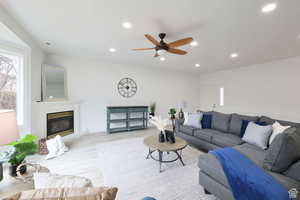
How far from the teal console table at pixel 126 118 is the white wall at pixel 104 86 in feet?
1.18

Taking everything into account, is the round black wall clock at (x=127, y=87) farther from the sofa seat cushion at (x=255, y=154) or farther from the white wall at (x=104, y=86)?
the sofa seat cushion at (x=255, y=154)

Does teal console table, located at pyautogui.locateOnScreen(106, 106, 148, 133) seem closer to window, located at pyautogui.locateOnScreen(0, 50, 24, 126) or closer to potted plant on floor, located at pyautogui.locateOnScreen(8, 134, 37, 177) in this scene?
window, located at pyautogui.locateOnScreen(0, 50, 24, 126)

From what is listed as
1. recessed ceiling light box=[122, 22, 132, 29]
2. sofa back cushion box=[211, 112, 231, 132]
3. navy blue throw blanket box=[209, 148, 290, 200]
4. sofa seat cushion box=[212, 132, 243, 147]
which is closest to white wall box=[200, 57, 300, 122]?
sofa back cushion box=[211, 112, 231, 132]

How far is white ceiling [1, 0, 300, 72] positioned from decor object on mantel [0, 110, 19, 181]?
1.61 metres

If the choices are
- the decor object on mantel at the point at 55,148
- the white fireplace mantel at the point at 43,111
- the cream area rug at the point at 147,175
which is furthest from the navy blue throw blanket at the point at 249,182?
the white fireplace mantel at the point at 43,111

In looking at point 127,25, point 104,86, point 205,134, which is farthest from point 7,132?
point 104,86

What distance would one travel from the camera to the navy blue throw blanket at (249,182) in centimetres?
118

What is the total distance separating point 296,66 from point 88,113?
270 inches

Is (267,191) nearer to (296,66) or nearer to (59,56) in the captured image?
(296,66)

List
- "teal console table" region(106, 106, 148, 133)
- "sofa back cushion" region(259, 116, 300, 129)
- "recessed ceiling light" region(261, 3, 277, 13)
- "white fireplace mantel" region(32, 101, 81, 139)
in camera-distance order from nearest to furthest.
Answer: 1. "recessed ceiling light" region(261, 3, 277, 13)
2. "sofa back cushion" region(259, 116, 300, 129)
3. "white fireplace mantel" region(32, 101, 81, 139)
4. "teal console table" region(106, 106, 148, 133)

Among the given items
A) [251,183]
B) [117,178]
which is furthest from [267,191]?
[117,178]

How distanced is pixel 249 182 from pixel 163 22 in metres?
2.50

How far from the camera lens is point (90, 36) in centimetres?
271

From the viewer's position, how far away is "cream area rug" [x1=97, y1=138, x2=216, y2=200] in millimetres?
1752
